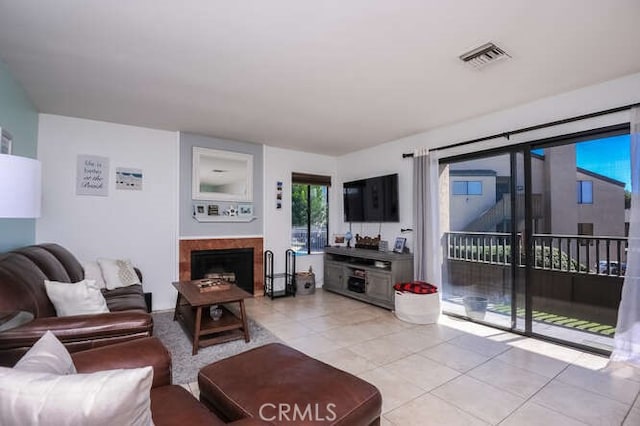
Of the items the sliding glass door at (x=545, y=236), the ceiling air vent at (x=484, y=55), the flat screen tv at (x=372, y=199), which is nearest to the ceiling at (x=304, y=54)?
the ceiling air vent at (x=484, y=55)

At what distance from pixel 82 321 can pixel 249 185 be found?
3.26 meters

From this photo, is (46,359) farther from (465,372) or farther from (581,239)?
(581,239)

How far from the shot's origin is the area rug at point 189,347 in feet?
8.13

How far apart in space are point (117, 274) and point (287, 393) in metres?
2.76

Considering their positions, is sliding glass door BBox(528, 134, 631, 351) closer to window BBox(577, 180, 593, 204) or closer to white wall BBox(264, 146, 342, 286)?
window BBox(577, 180, 593, 204)

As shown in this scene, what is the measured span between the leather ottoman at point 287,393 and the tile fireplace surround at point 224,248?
2.96m

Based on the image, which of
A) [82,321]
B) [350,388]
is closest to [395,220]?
[350,388]

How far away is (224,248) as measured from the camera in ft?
15.3

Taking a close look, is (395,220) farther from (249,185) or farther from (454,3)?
(454,3)

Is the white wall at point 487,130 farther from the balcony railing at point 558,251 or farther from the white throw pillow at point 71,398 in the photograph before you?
the white throw pillow at point 71,398

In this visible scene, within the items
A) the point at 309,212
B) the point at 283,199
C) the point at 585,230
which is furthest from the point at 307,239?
the point at 585,230

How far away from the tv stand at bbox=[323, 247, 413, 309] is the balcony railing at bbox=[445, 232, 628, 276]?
0.82m

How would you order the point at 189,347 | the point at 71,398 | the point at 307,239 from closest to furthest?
the point at 71,398, the point at 189,347, the point at 307,239

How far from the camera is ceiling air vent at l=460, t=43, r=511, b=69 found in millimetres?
2219
